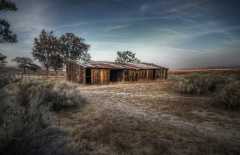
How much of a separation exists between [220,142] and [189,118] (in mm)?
1789

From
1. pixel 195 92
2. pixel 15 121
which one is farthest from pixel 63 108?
pixel 195 92

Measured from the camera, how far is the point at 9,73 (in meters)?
3.31

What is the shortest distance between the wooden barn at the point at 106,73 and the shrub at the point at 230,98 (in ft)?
47.0

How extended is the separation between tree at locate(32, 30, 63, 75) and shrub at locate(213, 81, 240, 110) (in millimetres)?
35047

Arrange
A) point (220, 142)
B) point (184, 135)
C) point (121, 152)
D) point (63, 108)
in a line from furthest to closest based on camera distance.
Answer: point (63, 108) < point (184, 135) < point (220, 142) < point (121, 152)

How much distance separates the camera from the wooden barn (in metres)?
19.3

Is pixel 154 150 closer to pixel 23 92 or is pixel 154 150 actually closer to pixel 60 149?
pixel 60 149

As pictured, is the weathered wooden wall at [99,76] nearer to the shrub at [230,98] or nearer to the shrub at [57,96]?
the shrub at [57,96]

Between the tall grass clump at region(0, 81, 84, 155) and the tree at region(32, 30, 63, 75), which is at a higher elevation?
the tree at region(32, 30, 63, 75)

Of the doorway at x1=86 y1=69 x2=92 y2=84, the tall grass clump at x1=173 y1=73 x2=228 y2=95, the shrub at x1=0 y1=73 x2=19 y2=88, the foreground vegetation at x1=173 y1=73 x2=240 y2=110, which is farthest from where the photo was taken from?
the doorway at x1=86 y1=69 x2=92 y2=84

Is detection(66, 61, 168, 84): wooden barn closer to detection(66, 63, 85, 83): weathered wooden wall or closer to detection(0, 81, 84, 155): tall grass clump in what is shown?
detection(66, 63, 85, 83): weathered wooden wall

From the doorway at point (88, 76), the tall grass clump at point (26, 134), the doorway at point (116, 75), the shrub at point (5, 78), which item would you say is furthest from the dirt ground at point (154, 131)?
the doorway at point (116, 75)

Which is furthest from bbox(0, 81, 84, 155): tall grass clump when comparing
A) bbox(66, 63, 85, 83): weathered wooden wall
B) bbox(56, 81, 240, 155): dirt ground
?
bbox(66, 63, 85, 83): weathered wooden wall

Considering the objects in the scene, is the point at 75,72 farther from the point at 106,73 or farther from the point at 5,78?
the point at 5,78
